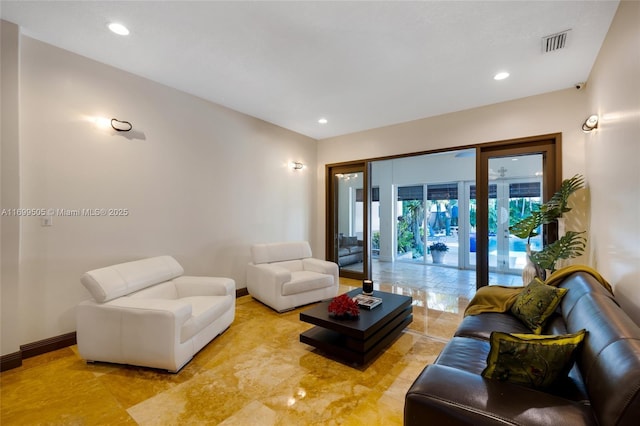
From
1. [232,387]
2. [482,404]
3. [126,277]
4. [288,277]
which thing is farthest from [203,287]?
[482,404]

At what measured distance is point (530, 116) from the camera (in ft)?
12.4

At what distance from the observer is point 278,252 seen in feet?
14.6

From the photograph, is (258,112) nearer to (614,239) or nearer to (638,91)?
(638,91)

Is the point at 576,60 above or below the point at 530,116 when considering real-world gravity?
above

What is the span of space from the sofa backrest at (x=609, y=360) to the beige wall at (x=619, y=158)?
23.9 inches

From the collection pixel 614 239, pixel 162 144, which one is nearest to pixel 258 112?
pixel 162 144

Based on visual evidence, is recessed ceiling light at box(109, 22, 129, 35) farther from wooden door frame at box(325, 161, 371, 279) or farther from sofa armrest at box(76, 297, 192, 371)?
wooden door frame at box(325, 161, 371, 279)

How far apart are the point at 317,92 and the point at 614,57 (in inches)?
113

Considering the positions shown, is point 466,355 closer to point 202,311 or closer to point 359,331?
point 359,331

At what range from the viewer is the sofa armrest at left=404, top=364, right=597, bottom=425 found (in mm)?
1075

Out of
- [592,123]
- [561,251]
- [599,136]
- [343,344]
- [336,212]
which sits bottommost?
[343,344]

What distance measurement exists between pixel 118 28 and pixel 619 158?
4390 mm

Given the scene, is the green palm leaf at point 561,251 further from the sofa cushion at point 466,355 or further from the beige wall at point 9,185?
the beige wall at point 9,185

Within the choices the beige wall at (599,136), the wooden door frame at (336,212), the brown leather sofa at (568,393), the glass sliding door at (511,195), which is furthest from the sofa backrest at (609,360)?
the wooden door frame at (336,212)
